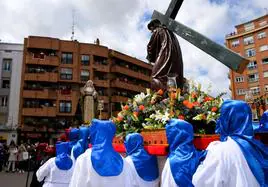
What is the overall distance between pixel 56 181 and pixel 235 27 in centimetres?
5442

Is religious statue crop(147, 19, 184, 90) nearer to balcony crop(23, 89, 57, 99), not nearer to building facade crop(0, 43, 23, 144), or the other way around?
building facade crop(0, 43, 23, 144)

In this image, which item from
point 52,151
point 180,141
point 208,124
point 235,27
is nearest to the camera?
point 180,141

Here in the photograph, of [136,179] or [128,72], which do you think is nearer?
[136,179]

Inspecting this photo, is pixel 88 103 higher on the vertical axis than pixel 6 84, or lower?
lower

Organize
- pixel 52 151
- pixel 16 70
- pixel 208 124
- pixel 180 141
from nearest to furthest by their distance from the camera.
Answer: pixel 180 141 → pixel 208 124 → pixel 52 151 → pixel 16 70

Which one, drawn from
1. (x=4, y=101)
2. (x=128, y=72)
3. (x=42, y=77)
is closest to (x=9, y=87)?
(x=4, y=101)

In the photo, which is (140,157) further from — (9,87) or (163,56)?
(9,87)

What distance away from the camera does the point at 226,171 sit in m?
2.65

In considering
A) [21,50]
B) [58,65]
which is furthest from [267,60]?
[21,50]

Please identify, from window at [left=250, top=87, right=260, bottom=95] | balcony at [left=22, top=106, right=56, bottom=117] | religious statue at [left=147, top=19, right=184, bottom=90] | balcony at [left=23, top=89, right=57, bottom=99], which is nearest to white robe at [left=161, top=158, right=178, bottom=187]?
religious statue at [left=147, top=19, right=184, bottom=90]

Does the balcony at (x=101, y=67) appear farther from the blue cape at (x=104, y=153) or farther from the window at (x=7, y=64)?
the blue cape at (x=104, y=153)

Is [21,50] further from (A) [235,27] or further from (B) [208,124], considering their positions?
(B) [208,124]

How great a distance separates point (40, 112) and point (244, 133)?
4244cm

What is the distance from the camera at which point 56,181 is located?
5852mm
